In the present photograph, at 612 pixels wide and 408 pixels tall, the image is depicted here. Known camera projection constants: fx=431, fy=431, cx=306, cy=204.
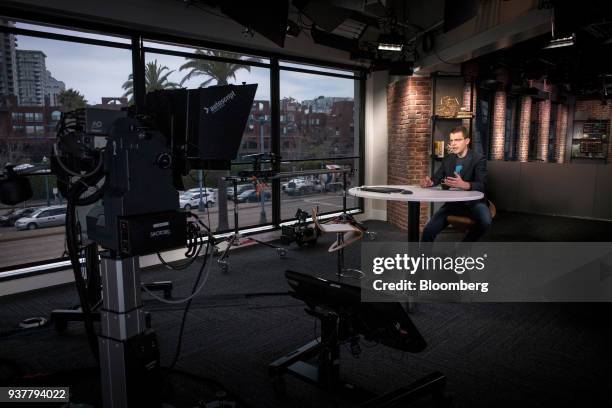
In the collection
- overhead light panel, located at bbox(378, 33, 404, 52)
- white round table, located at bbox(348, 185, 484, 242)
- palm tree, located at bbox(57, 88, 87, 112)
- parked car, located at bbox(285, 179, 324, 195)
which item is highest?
overhead light panel, located at bbox(378, 33, 404, 52)

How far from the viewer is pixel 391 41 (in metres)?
5.06

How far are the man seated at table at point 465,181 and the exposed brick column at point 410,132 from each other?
6.45 ft

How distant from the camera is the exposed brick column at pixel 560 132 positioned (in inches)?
569

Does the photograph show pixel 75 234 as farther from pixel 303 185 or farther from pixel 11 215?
pixel 303 185

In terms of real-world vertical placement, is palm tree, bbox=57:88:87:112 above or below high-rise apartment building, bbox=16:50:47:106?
above

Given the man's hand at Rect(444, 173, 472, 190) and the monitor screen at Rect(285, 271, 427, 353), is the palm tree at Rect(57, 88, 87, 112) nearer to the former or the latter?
the man's hand at Rect(444, 173, 472, 190)

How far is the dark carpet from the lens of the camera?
2133mm

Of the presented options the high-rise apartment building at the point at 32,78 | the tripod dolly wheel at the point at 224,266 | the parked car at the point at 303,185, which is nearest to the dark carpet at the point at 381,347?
the tripod dolly wheel at the point at 224,266

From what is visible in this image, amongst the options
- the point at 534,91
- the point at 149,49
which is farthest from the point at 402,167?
the point at 534,91

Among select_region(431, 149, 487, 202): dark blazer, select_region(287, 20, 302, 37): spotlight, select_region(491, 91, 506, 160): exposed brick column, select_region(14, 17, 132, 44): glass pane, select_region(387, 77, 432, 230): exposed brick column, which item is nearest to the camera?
select_region(14, 17, 132, 44): glass pane

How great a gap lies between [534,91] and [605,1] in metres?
7.61

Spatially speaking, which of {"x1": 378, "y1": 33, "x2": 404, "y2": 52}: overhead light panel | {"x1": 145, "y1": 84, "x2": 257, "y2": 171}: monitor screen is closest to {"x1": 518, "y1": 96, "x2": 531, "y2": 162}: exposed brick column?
{"x1": 378, "y1": 33, "x2": 404, "y2": 52}: overhead light panel

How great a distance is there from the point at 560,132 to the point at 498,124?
268 inches

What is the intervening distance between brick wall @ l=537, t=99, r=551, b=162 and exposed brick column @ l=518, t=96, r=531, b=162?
1361 millimetres
